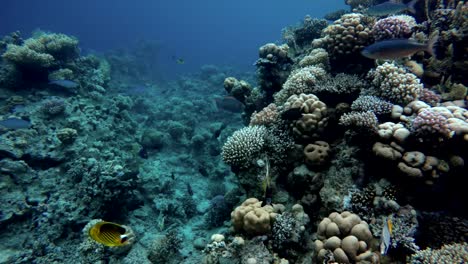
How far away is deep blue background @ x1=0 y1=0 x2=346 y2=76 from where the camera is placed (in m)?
65.8

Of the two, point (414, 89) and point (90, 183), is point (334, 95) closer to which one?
point (414, 89)

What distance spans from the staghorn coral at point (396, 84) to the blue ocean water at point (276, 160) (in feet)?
0.10

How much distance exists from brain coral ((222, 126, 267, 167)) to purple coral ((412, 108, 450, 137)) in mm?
2680

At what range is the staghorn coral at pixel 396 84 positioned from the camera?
15.3ft

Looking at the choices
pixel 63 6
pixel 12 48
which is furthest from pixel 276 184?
pixel 63 6

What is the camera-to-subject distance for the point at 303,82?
5863 millimetres

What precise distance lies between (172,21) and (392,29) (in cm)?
11364

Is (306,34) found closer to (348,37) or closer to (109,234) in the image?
(348,37)

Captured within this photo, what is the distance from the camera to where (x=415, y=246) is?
10.9 feet

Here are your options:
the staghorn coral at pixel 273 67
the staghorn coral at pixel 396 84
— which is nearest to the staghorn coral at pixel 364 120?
the staghorn coral at pixel 396 84

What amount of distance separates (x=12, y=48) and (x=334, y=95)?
11.1 meters

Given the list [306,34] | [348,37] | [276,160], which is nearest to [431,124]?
[276,160]

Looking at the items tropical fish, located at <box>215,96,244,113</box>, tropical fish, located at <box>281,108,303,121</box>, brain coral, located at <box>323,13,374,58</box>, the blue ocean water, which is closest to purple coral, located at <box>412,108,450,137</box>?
the blue ocean water

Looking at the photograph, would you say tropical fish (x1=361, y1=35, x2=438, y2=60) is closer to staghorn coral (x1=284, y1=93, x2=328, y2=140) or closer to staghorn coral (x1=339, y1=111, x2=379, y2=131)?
staghorn coral (x1=339, y1=111, x2=379, y2=131)
